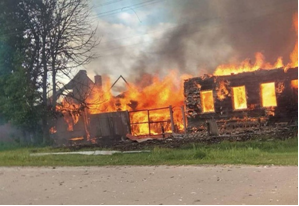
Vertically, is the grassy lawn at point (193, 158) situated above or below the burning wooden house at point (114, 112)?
below

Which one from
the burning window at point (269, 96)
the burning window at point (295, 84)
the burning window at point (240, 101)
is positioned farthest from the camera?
the burning window at point (240, 101)

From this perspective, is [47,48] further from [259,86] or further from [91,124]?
[259,86]

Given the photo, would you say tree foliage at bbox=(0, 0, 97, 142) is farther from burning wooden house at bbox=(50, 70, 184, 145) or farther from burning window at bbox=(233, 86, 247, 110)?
burning window at bbox=(233, 86, 247, 110)

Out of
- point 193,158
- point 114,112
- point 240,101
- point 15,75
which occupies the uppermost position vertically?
point 15,75

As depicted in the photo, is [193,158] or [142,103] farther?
[142,103]


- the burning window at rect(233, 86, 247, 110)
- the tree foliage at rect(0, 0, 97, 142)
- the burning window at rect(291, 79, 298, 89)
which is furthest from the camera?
the tree foliage at rect(0, 0, 97, 142)

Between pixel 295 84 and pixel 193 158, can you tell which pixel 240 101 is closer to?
pixel 295 84

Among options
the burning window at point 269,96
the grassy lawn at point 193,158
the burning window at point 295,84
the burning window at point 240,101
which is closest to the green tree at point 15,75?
the grassy lawn at point 193,158

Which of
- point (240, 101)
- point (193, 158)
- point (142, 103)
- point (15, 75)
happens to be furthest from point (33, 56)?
point (240, 101)

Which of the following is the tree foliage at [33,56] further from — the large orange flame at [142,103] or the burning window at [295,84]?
the burning window at [295,84]

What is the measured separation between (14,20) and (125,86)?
7.30m

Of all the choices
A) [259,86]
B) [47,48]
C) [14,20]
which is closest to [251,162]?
[259,86]

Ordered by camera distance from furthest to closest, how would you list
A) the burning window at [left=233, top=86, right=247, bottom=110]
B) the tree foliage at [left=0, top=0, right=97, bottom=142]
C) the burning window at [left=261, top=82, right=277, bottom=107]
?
1. the tree foliage at [left=0, top=0, right=97, bottom=142]
2. the burning window at [left=233, top=86, right=247, bottom=110]
3. the burning window at [left=261, top=82, right=277, bottom=107]

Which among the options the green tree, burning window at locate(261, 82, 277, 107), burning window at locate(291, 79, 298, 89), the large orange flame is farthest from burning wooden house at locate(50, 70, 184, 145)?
burning window at locate(291, 79, 298, 89)
